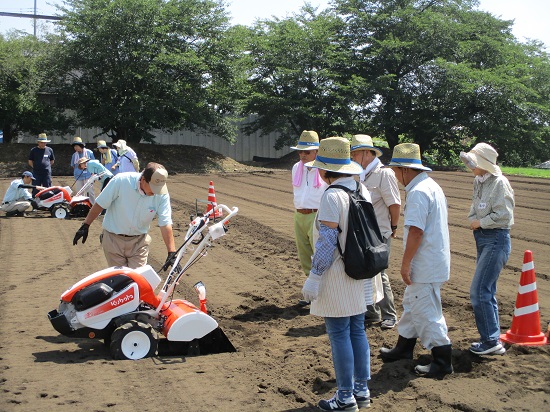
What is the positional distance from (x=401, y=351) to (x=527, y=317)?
1.37m

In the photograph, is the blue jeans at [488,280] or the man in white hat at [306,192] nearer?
the blue jeans at [488,280]

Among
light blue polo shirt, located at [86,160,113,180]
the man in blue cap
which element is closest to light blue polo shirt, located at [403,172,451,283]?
light blue polo shirt, located at [86,160,113,180]

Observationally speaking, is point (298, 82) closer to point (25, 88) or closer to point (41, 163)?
point (25, 88)

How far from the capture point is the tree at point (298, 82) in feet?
112

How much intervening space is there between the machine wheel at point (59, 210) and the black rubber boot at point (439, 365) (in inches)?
458

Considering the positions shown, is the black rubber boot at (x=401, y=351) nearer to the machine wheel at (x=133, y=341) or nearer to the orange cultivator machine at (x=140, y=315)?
the orange cultivator machine at (x=140, y=315)

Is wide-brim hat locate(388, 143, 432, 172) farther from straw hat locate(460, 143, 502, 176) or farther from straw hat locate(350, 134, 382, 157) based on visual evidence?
straw hat locate(350, 134, 382, 157)

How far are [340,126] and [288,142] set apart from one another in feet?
9.62

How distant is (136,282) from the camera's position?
6289 millimetres

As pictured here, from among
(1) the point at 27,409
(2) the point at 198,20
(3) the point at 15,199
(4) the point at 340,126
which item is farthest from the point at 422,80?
(1) the point at 27,409

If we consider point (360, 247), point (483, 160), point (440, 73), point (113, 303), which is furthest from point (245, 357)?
point (440, 73)

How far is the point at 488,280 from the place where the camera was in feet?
19.5

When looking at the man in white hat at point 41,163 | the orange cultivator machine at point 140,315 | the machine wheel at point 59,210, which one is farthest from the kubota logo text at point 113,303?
the man in white hat at point 41,163

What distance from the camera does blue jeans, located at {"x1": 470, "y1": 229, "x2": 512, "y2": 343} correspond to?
5.94 metres
